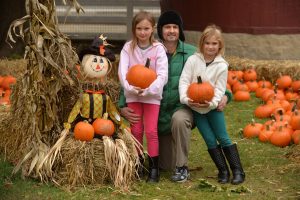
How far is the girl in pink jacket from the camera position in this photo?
662 centimetres

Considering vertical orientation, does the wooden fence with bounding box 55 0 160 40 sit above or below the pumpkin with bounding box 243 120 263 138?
above

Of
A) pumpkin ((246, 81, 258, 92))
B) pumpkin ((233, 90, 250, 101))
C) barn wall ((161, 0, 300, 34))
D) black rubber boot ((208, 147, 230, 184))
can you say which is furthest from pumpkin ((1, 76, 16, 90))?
black rubber boot ((208, 147, 230, 184))

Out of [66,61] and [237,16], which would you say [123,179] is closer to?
[66,61]

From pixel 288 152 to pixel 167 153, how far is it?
4.69 feet

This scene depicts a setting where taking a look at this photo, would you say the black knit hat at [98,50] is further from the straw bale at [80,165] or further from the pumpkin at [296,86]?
the pumpkin at [296,86]

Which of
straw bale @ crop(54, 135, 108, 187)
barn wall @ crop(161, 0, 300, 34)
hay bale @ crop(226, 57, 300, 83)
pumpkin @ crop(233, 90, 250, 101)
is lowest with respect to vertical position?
straw bale @ crop(54, 135, 108, 187)

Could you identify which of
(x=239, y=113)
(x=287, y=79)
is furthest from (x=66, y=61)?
(x=287, y=79)

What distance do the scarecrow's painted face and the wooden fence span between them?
10.8m

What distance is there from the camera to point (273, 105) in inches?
390

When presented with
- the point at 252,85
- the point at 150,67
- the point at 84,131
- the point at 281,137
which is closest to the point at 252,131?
the point at 281,137

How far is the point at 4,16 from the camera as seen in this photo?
14.2m

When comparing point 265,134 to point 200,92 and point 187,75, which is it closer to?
point 187,75

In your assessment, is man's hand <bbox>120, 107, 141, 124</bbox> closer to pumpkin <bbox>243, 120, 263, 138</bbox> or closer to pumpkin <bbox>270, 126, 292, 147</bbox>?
pumpkin <bbox>270, 126, 292, 147</bbox>

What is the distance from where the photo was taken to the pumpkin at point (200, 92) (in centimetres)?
644
